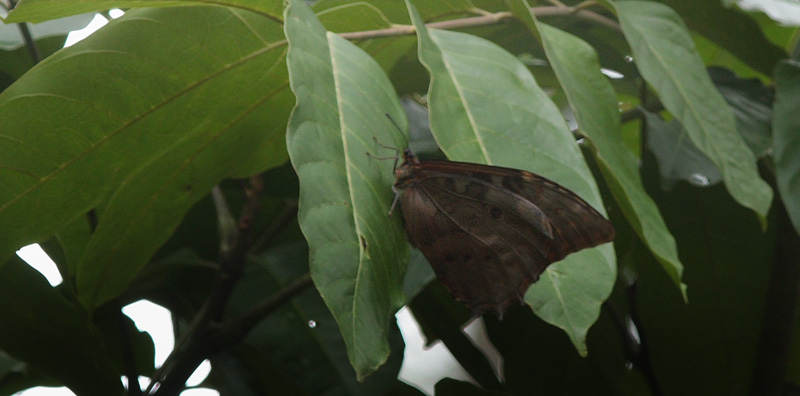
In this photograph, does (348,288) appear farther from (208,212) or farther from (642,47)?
(208,212)

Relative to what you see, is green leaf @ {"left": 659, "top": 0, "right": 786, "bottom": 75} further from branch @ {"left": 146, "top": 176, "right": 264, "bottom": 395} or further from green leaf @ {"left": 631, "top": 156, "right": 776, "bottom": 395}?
branch @ {"left": 146, "top": 176, "right": 264, "bottom": 395}

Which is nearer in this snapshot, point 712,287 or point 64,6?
point 64,6

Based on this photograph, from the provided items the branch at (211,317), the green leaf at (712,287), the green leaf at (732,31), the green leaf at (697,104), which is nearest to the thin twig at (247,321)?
the branch at (211,317)

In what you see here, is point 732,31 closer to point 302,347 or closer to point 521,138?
point 521,138

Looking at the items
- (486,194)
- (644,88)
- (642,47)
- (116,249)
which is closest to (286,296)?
(116,249)

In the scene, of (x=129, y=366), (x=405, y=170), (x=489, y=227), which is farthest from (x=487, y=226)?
(x=129, y=366)

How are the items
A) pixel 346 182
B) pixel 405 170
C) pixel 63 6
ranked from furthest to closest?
pixel 405 170
pixel 63 6
pixel 346 182

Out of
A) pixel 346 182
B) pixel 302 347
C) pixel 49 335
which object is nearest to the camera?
pixel 346 182

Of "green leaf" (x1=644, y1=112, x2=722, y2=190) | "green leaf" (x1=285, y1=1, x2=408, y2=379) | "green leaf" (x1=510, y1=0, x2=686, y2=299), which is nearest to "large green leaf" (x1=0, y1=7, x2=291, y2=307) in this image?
"green leaf" (x1=285, y1=1, x2=408, y2=379)

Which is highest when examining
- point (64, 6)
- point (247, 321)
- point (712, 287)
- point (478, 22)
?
point (64, 6)
